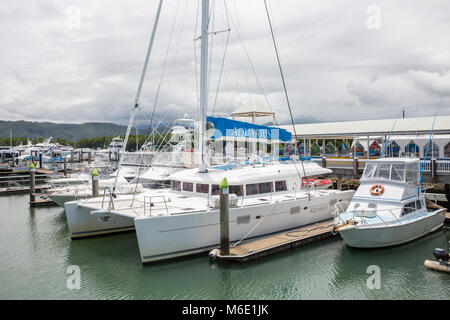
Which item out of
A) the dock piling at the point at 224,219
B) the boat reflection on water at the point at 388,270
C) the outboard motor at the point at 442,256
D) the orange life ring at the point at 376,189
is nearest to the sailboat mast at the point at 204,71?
the dock piling at the point at 224,219

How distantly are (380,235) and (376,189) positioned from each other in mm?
2409

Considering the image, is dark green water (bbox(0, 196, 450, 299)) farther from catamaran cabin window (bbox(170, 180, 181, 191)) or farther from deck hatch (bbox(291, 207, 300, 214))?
catamaran cabin window (bbox(170, 180, 181, 191))

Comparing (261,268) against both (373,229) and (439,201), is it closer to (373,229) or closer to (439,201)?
(373,229)

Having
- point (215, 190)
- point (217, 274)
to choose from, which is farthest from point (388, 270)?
point (215, 190)

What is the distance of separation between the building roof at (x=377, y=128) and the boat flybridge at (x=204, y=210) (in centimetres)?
1317

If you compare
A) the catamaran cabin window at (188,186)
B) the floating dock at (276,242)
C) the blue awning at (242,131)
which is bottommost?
the floating dock at (276,242)

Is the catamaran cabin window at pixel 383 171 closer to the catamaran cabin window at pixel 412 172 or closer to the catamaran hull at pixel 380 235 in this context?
the catamaran cabin window at pixel 412 172

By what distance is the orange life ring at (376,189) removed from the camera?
1394cm

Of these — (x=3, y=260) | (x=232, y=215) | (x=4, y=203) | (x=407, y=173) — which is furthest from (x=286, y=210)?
(x=4, y=203)

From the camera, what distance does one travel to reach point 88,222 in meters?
14.4

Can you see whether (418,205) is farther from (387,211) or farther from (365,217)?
(365,217)
